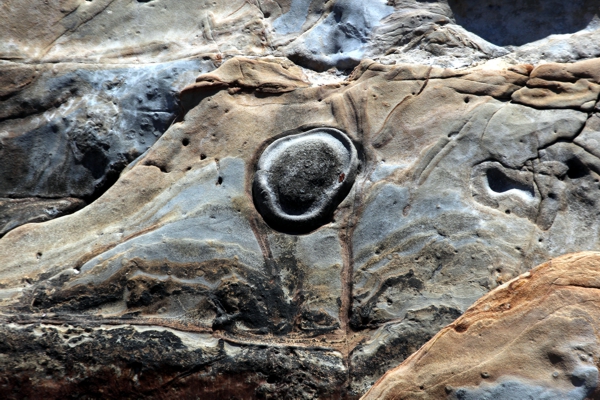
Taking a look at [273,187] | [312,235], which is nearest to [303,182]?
[273,187]

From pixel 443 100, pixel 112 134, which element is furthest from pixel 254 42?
pixel 443 100

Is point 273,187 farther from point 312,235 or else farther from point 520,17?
point 520,17

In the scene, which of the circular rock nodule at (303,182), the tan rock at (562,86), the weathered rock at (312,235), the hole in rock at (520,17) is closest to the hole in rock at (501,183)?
the weathered rock at (312,235)

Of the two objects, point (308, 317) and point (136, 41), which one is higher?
point (136, 41)

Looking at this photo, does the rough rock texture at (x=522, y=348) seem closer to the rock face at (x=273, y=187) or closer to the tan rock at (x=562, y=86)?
the rock face at (x=273, y=187)

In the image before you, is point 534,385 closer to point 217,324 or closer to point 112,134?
point 217,324

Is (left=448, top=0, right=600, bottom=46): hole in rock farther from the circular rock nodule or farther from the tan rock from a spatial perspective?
the circular rock nodule

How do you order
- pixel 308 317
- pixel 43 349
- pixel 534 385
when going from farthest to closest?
pixel 308 317 < pixel 43 349 < pixel 534 385
